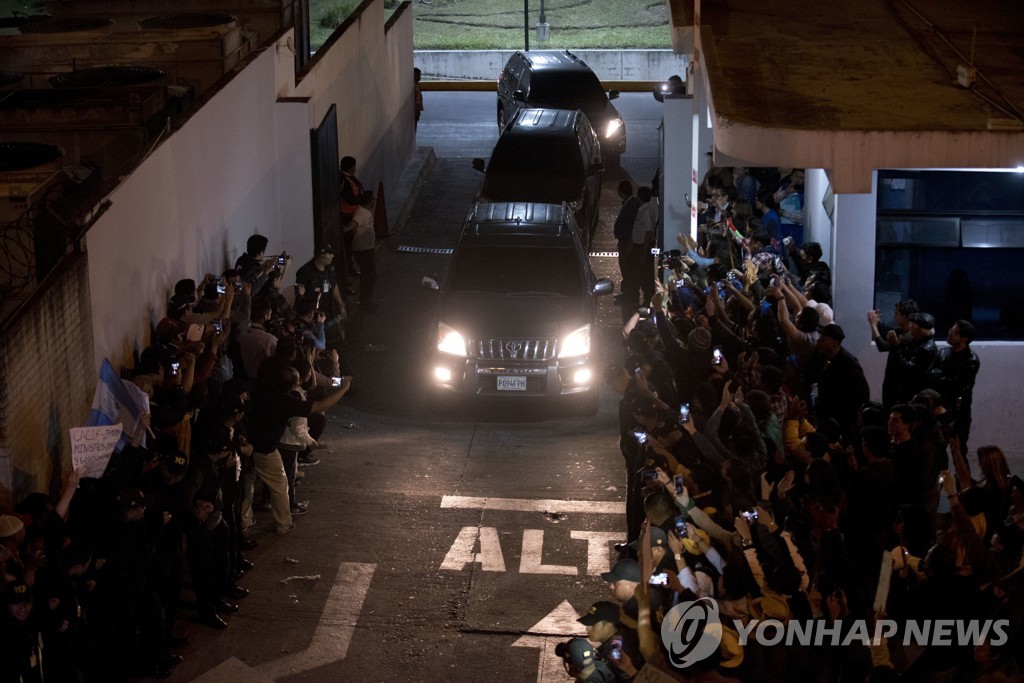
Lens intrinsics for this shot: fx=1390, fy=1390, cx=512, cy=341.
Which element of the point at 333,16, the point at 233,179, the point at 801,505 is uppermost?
the point at 333,16

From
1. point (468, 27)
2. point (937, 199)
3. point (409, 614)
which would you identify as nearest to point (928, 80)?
point (937, 199)

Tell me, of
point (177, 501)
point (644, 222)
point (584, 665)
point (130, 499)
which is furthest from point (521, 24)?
point (584, 665)

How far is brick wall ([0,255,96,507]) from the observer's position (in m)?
9.12

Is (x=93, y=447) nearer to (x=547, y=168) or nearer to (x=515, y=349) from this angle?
(x=515, y=349)

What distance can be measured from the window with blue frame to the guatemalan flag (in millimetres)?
6545

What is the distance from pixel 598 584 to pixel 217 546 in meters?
2.77

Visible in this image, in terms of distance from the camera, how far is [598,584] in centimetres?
1021

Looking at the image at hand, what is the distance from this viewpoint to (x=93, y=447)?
347 inches

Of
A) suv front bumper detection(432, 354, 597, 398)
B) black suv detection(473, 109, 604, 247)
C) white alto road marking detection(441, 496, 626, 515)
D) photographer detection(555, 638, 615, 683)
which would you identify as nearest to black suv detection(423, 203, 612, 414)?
suv front bumper detection(432, 354, 597, 398)

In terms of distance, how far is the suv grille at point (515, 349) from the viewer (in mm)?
13609

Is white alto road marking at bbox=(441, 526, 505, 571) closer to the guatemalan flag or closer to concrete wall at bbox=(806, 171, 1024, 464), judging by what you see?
the guatemalan flag

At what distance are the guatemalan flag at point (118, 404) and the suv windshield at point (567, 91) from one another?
15.2 metres

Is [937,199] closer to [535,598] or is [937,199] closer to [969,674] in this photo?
[535,598]

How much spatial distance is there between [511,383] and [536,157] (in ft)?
22.1
